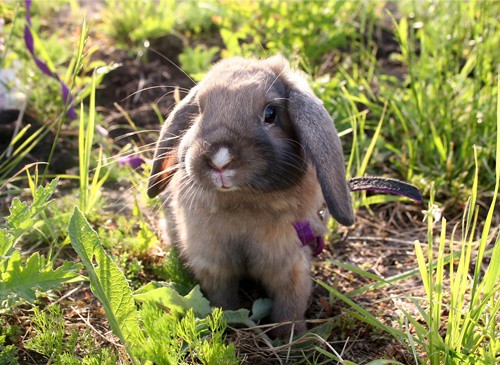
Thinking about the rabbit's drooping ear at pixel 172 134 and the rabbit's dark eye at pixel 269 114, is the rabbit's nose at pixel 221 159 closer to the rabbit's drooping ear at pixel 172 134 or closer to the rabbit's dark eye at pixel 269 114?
the rabbit's dark eye at pixel 269 114

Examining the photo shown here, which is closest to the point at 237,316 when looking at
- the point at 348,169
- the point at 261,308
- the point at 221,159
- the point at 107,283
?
the point at 261,308

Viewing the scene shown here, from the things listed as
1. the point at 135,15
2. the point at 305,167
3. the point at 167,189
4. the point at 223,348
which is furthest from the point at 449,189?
the point at 135,15

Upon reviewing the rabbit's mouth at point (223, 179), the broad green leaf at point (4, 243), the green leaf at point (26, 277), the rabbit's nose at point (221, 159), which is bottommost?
the green leaf at point (26, 277)

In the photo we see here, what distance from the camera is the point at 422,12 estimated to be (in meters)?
4.71

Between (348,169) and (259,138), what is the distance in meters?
1.03

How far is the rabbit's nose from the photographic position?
2396mm

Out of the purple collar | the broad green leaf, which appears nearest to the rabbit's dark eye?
the purple collar

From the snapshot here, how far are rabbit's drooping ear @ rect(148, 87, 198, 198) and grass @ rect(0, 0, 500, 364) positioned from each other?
11 cm

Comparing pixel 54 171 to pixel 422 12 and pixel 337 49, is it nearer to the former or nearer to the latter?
pixel 337 49

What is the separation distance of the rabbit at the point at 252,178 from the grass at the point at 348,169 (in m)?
0.17

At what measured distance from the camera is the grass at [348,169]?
2340 millimetres

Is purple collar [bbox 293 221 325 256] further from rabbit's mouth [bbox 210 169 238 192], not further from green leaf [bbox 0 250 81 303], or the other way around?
green leaf [bbox 0 250 81 303]

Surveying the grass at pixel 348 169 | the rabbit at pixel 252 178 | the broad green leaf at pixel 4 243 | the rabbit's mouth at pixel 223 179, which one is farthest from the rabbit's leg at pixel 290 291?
the broad green leaf at pixel 4 243

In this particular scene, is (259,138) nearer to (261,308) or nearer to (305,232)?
(305,232)
